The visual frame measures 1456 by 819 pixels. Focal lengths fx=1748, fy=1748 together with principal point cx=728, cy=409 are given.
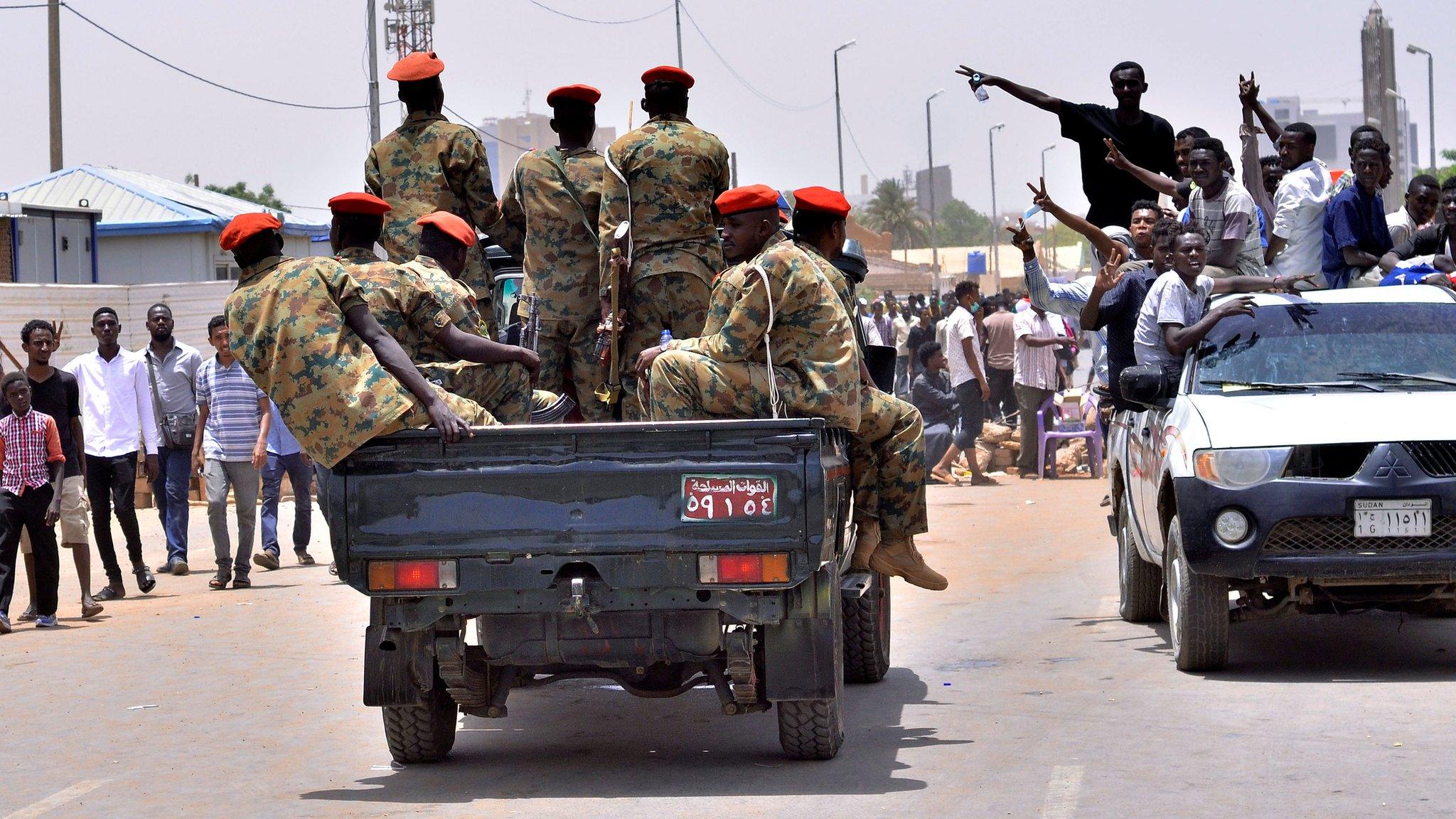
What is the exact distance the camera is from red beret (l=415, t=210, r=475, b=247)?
7.32m

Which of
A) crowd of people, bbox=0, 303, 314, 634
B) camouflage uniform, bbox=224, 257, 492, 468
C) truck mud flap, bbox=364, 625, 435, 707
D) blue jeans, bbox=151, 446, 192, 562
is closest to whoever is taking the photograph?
camouflage uniform, bbox=224, 257, 492, 468

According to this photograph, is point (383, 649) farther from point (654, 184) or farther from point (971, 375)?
point (971, 375)

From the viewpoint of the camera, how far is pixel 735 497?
6.20 metres

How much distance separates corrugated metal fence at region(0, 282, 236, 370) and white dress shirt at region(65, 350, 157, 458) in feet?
34.9

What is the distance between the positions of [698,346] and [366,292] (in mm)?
1336

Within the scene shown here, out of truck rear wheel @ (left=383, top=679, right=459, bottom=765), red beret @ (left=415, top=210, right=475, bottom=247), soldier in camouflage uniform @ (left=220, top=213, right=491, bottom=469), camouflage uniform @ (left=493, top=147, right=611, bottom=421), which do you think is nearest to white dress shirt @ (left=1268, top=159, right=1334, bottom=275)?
camouflage uniform @ (left=493, top=147, right=611, bottom=421)

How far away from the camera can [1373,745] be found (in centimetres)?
654

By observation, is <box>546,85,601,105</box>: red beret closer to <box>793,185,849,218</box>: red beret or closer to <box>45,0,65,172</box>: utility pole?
<box>793,185,849,218</box>: red beret

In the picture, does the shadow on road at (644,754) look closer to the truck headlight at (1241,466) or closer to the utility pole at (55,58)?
the truck headlight at (1241,466)

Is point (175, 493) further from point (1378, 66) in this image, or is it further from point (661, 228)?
point (1378, 66)

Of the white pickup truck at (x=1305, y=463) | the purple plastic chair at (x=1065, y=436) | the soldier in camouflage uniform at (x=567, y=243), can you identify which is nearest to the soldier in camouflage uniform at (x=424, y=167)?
the soldier in camouflage uniform at (x=567, y=243)

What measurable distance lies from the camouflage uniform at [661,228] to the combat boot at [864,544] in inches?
49.2

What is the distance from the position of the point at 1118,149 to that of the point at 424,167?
540 cm

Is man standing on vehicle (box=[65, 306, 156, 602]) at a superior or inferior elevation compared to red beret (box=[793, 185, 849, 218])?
inferior
